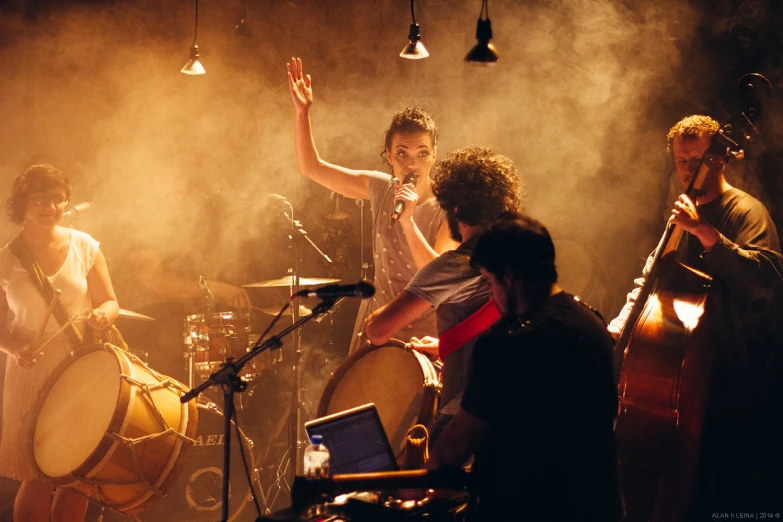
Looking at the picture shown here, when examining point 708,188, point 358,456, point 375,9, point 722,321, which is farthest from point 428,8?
point 358,456

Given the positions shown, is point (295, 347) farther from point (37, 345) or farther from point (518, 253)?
point (518, 253)

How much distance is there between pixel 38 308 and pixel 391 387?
2.73 meters

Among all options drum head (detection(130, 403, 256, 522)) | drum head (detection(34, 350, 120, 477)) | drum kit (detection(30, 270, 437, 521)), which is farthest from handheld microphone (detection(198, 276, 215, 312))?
drum head (detection(34, 350, 120, 477))

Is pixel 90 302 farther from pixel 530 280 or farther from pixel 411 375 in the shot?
pixel 530 280

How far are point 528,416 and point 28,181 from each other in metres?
4.10

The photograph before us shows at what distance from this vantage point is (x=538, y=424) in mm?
2273

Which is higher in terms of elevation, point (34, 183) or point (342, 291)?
point (34, 183)

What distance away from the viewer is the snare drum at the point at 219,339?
571cm

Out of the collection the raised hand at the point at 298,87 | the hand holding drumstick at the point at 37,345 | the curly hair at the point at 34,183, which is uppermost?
the raised hand at the point at 298,87

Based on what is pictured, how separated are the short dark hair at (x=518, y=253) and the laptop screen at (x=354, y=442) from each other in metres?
0.89

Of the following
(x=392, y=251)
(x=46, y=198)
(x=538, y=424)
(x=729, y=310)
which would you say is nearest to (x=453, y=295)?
(x=538, y=424)

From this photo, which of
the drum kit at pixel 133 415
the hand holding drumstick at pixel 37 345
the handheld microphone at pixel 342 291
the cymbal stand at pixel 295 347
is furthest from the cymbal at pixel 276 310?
the handheld microphone at pixel 342 291

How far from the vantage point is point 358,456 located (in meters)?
2.97

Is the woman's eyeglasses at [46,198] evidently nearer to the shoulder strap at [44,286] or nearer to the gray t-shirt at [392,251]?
the shoulder strap at [44,286]
